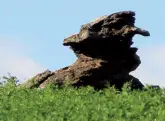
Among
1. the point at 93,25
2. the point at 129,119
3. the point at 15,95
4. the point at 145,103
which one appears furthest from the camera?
the point at 93,25

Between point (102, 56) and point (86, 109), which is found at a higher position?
point (102, 56)

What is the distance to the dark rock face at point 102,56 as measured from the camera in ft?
70.4

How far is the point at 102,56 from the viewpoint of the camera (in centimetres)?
2230

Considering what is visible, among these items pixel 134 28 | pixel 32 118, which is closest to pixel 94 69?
pixel 134 28

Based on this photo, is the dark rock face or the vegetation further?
the dark rock face

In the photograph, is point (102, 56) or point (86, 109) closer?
point (86, 109)

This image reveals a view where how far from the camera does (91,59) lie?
22359 millimetres

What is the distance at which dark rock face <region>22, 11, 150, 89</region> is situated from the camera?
70.4 feet

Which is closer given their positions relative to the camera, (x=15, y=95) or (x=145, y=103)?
(x=145, y=103)

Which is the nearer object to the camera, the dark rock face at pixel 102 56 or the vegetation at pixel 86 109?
the vegetation at pixel 86 109

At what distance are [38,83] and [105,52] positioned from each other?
294cm

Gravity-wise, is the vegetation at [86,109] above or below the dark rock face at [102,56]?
below

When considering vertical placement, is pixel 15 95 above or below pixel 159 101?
above

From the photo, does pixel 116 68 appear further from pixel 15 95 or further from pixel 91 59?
pixel 15 95
